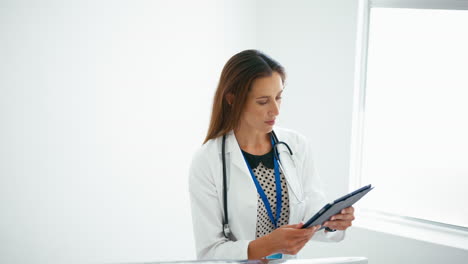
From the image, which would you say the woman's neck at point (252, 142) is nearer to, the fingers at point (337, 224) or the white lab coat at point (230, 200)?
the white lab coat at point (230, 200)

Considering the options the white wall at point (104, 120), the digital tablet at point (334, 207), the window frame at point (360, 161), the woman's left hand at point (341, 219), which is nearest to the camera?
the digital tablet at point (334, 207)

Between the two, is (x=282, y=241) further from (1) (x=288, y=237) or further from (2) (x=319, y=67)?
(2) (x=319, y=67)

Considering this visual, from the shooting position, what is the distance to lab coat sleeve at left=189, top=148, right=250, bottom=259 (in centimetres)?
181

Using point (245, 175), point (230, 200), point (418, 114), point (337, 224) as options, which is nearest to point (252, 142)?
point (245, 175)

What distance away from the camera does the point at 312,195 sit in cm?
201

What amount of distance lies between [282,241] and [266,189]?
0.96 feet

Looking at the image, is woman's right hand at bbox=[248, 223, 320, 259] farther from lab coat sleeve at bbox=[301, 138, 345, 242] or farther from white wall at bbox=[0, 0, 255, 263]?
white wall at bbox=[0, 0, 255, 263]

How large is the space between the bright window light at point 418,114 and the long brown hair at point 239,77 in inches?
65.8

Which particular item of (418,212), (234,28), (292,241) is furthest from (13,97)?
(418,212)

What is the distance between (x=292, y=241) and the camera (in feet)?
5.45

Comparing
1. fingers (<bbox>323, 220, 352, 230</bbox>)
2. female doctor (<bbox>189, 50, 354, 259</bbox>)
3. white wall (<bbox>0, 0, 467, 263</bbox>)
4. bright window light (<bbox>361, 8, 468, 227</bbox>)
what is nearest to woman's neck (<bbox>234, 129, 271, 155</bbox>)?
female doctor (<bbox>189, 50, 354, 259</bbox>)

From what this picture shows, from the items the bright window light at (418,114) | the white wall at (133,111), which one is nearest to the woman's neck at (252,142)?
the white wall at (133,111)

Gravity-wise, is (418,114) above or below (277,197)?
above

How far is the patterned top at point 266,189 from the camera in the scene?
188 cm
